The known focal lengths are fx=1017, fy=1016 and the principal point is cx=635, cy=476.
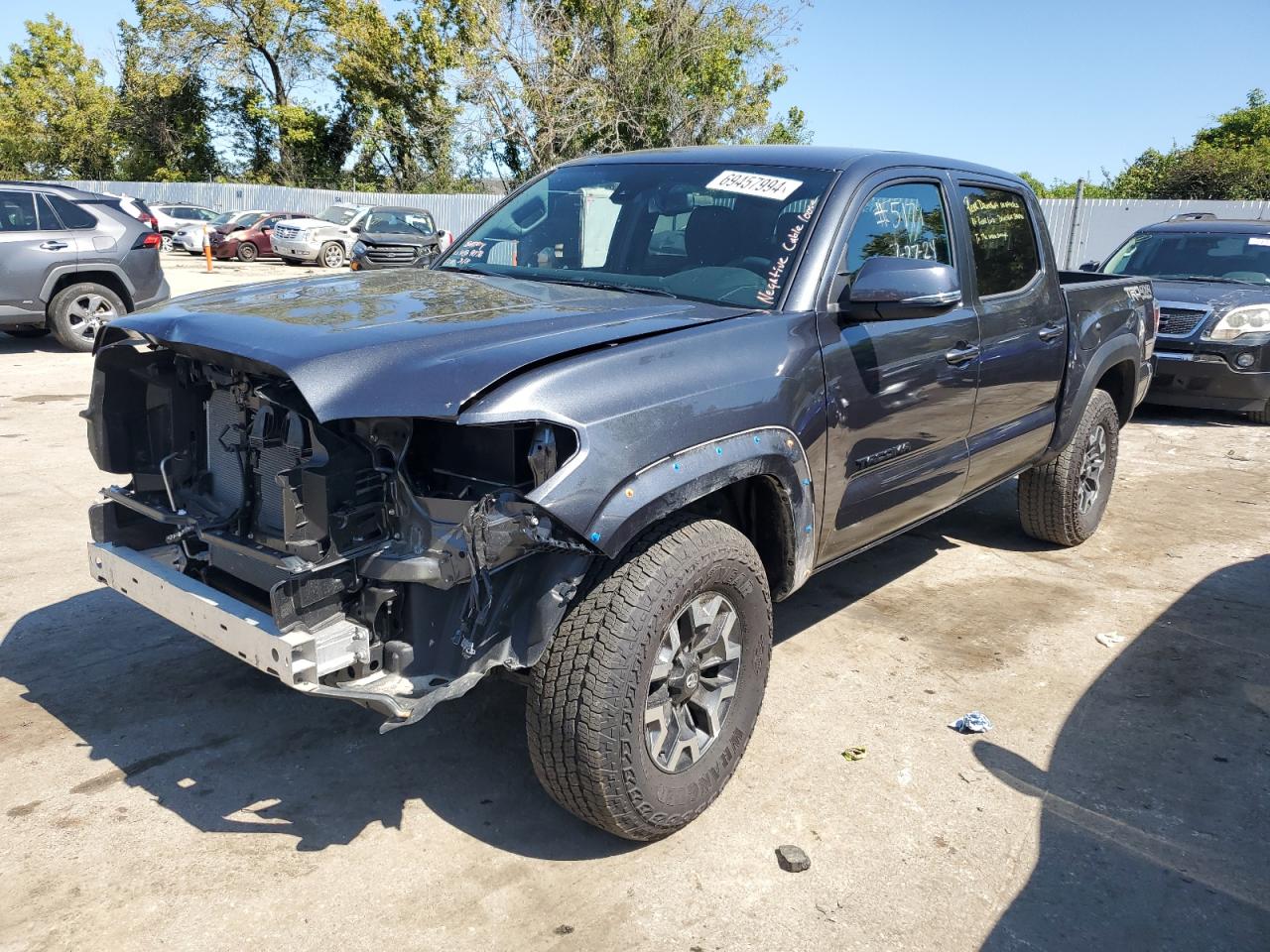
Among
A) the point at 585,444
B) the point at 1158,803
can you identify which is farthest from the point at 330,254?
the point at 1158,803

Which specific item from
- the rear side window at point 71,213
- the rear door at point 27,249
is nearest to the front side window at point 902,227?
the rear door at point 27,249

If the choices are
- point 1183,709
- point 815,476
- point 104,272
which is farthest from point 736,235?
point 104,272

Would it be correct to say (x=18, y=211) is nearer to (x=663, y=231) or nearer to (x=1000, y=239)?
(x=663, y=231)

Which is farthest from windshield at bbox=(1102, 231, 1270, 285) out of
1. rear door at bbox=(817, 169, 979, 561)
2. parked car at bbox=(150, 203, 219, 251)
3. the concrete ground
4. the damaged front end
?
parked car at bbox=(150, 203, 219, 251)

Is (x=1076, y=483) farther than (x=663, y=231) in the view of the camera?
Yes

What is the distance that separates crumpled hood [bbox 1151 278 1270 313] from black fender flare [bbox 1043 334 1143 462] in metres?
4.00

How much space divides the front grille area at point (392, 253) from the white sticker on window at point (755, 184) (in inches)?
696

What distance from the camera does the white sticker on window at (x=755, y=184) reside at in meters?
3.64

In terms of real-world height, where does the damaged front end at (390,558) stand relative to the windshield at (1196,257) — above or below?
below

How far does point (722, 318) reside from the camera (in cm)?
313

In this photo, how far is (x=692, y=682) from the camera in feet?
9.58

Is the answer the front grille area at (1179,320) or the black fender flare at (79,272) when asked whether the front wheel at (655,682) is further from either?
the black fender flare at (79,272)

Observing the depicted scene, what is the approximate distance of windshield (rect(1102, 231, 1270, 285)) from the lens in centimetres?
959

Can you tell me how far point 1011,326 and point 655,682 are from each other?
250cm
